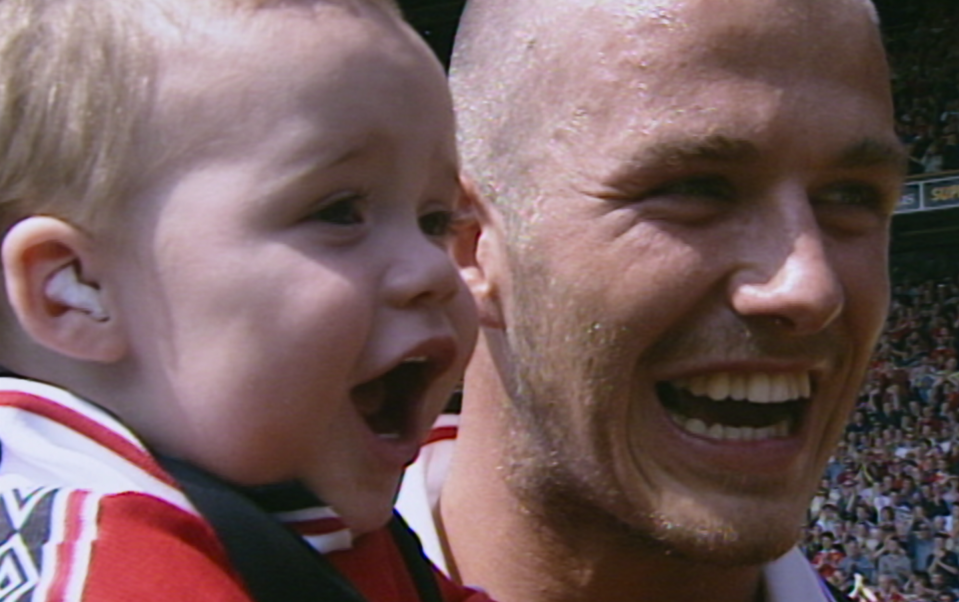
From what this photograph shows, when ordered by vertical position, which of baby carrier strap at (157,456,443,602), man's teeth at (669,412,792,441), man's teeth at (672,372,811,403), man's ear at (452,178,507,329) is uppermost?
baby carrier strap at (157,456,443,602)

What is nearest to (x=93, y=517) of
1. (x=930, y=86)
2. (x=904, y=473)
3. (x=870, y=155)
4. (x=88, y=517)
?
(x=88, y=517)

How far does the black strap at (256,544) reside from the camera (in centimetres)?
71

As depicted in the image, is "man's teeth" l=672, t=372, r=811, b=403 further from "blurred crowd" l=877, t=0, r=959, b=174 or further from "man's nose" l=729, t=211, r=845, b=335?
"blurred crowd" l=877, t=0, r=959, b=174

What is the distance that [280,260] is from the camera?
0.71m

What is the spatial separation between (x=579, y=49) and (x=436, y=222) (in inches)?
19.9

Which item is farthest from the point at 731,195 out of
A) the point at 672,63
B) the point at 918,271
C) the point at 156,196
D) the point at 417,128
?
the point at 918,271

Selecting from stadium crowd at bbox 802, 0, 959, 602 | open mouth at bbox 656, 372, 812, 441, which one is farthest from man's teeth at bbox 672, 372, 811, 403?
stadium crowd at bbox 802, 0, 959, 602

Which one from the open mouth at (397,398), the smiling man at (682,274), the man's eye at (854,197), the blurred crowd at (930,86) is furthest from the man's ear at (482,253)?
the blurred crowd at (930,86)

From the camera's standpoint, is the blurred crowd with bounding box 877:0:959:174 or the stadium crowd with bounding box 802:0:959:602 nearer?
the stadium crowd with bounding box 802:0:959:602

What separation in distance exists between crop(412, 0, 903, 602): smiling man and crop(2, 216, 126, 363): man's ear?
56cm

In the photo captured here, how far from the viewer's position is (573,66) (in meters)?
1.26

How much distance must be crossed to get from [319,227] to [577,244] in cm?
54

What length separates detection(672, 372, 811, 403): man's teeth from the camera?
3.93 feet

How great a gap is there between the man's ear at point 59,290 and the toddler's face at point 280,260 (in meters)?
0.01
